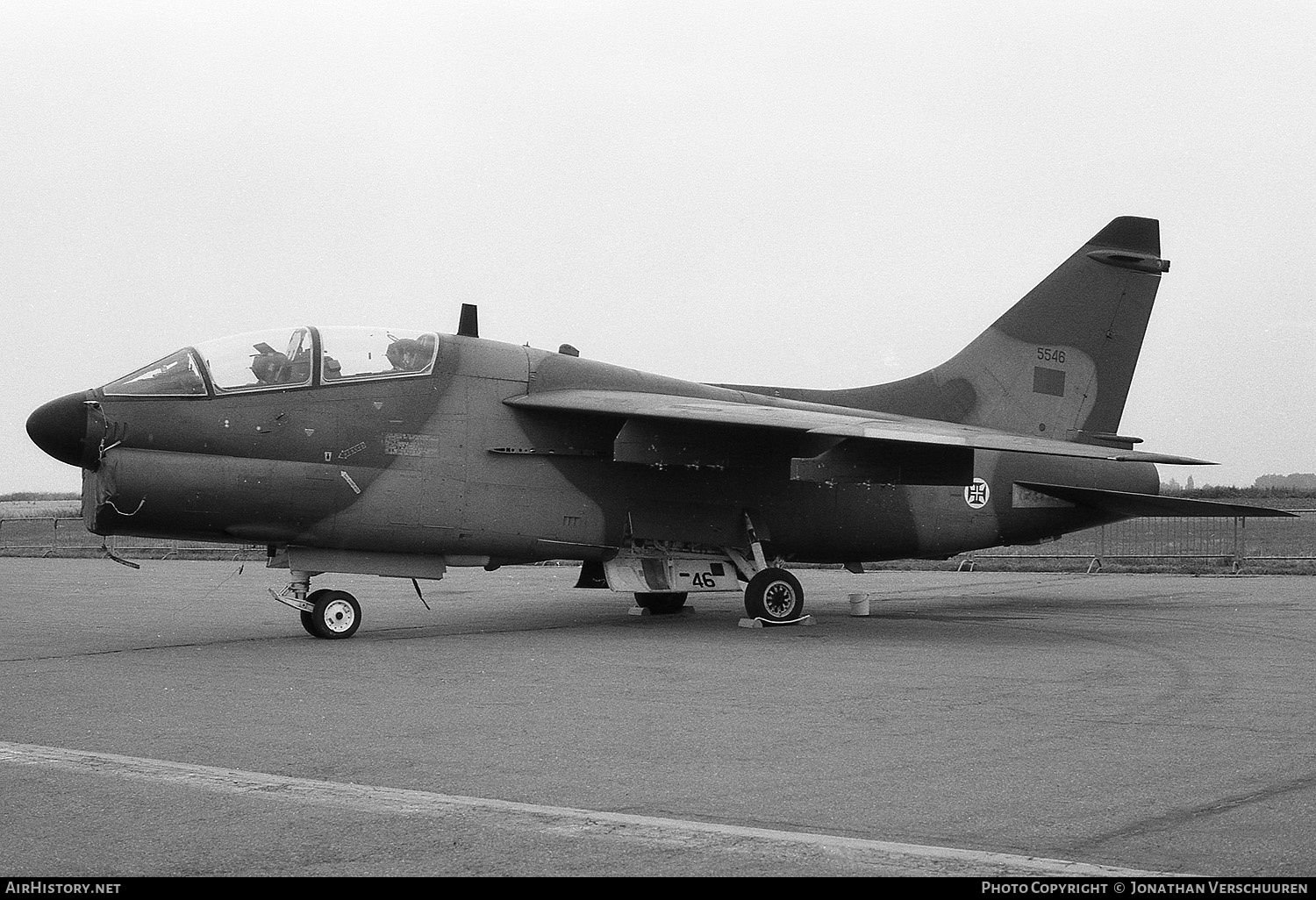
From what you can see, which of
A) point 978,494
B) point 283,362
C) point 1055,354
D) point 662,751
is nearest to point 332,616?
point 283,362

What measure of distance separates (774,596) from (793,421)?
7.08ft

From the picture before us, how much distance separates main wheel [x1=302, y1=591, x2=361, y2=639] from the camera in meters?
12.5

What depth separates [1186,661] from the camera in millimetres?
10484

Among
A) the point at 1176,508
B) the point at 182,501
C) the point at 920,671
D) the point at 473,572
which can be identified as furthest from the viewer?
the point at 473,572

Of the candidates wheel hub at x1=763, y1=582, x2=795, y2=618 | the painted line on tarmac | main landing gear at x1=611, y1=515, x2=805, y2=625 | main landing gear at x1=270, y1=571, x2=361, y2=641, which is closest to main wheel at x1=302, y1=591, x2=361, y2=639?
main landing gear at x1=270, y1=571, x2=361, y2=641

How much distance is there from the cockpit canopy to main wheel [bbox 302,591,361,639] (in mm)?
2148

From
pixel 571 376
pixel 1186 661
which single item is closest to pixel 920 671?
pixel 1186 661

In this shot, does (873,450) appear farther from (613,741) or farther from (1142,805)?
(1142,805)

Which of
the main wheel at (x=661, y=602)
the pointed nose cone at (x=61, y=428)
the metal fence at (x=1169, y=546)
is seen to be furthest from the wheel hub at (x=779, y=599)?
the metal fence at (x=1169, y=546)

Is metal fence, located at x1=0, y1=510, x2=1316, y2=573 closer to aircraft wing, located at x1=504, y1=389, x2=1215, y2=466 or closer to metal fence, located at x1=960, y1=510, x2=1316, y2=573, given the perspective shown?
metal fence, located at x1=960, y1=510, x2=1316, y2=573

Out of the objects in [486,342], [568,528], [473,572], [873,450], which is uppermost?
[486,342]

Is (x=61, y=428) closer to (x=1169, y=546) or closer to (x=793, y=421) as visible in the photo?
(x=793, y=421)

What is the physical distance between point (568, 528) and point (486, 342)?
2290 mm

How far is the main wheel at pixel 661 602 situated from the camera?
16.6m
